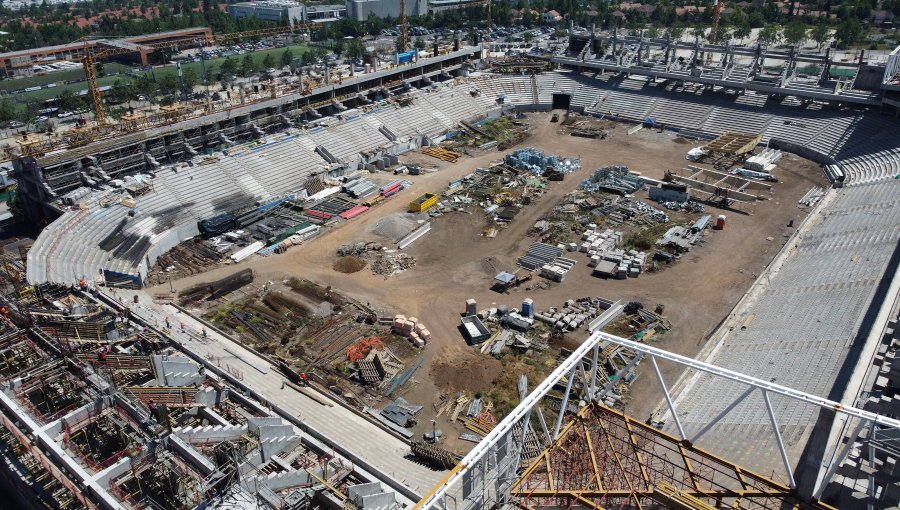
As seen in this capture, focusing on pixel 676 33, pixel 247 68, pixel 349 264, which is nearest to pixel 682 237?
pixel 349 264

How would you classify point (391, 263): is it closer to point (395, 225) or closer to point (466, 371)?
point (395, 225)

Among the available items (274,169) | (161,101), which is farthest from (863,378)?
(161,101)

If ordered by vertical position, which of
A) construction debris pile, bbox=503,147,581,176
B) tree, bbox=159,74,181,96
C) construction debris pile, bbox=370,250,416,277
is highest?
tree, bbox=159,74,181,96

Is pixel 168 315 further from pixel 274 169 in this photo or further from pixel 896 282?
pixel 896 282

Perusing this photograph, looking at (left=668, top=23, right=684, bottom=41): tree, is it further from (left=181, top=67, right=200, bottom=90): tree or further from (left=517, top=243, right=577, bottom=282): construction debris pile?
(left=517, top=243, right=577, bottom=282): construction debris pile

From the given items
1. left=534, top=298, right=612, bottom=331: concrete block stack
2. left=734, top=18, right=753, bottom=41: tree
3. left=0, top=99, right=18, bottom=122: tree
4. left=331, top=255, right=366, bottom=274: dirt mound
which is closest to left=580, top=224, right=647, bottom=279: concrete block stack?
left=534, top=298, right=612, bottom=331: concrete block stack

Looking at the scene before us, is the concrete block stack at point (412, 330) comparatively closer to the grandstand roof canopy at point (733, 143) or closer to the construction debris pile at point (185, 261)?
the construction debris pile at point (185, 261)

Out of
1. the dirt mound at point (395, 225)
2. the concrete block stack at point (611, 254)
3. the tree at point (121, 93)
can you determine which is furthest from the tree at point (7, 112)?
the concrete block stack at point (611, 254)
